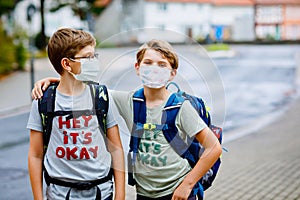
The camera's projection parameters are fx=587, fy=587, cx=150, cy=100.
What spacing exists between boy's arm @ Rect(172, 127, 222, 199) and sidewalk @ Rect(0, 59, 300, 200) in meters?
3.26

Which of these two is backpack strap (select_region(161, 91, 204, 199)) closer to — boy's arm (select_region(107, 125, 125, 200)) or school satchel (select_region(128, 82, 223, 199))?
school satchel (select_region(128, 82, 223, 199))

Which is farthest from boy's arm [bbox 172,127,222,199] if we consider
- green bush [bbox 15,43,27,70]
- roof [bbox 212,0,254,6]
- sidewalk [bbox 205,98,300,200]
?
roof [bbox 212,0,254,6]

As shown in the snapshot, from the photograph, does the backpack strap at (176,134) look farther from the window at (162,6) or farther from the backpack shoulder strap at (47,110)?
the window at (162,6)

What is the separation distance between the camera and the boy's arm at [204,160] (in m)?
2.62

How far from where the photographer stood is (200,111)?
2.70m

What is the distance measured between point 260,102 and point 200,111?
13590mm

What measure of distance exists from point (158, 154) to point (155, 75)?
36 centimetres

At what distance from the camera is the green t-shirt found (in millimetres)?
2609

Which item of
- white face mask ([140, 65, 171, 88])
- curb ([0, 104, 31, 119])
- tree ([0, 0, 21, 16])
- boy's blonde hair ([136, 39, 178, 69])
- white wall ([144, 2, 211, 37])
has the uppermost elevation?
boy's blonde hair ([136, 39, 178, 69])

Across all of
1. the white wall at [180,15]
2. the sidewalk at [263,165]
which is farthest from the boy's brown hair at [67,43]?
the white wall at [180,15]

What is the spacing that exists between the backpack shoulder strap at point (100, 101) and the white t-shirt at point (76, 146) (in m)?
0.02

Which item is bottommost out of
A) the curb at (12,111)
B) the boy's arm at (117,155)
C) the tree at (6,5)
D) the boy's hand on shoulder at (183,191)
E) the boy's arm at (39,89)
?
the curb at (12,111)

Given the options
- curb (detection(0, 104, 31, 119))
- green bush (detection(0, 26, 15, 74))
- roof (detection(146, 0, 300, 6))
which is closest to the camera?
curb (detection(0, 104, 31, 119))

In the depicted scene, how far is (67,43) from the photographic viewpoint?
8.61 feet
